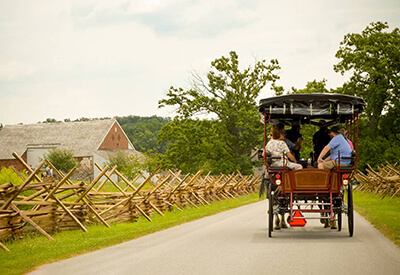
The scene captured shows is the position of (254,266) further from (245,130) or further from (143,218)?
(245,130)

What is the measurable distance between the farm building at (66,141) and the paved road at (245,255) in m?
62.8

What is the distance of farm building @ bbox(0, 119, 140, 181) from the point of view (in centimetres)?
7725

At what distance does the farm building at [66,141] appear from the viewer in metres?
77.2

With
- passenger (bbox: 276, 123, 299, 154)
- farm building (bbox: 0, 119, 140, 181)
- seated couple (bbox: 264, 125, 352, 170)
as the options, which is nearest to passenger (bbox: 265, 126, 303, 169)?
seated couple (bbox: 264, 125, 352, 170)

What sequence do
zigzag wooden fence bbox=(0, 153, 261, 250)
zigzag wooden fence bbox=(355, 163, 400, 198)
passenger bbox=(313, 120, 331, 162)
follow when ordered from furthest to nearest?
zigzag wooden fence bbox=(355, 163, 400, 198)
passenger bbox=(313, 120, 331, 162)
zigzag wooden fence bbox=(0, 153, 261, 250)

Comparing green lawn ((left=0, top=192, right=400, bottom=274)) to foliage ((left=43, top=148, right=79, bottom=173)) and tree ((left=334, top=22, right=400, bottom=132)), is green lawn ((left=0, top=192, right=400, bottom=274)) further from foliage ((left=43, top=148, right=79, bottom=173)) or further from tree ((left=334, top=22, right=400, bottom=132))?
foliage ((left=43, top=148, right=79, bottom=173))

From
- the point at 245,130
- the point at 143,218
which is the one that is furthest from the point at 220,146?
the point at 143,218

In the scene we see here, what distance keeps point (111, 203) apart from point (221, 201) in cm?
1431

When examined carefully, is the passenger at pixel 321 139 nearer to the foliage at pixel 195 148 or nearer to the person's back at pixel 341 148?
the person's back at pixel 341 148

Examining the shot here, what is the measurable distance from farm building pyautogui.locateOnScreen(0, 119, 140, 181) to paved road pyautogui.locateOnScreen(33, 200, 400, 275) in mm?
62813

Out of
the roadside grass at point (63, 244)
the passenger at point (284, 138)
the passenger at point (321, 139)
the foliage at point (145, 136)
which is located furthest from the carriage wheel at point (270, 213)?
the foliage at point (145, 136)

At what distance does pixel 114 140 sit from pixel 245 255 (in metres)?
72.9

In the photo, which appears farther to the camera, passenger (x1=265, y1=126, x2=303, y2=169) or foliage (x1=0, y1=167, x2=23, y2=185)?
foliage (x1=0, y1=167, x2=23, y2=185)

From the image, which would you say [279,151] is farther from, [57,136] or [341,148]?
[57,136]
